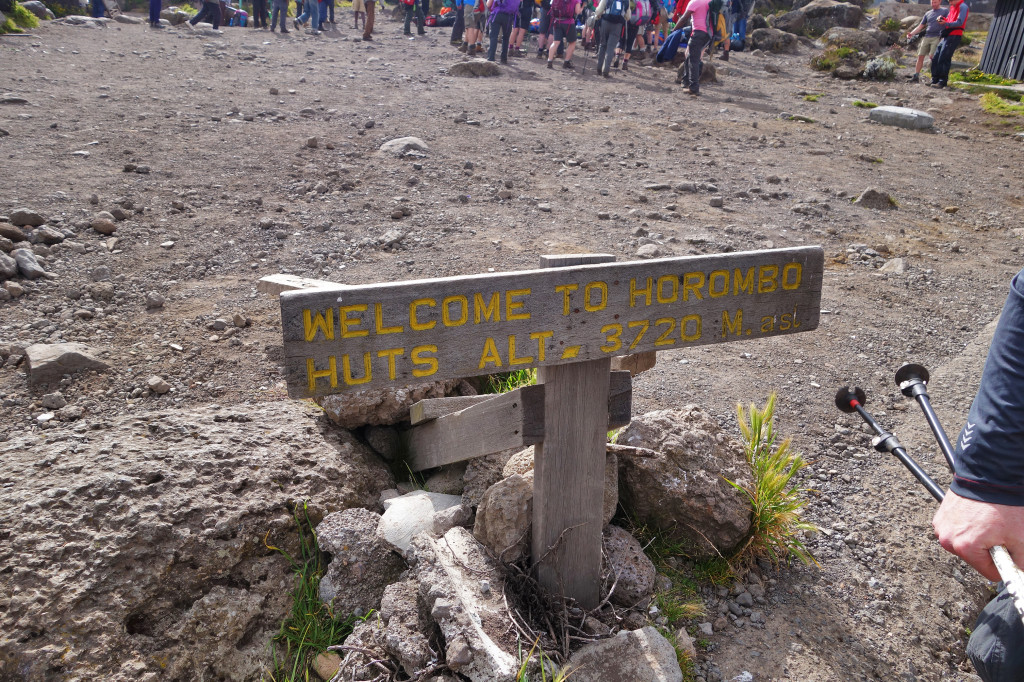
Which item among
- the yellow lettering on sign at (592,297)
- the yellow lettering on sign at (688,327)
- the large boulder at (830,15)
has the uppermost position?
the large boulder at (830,15)

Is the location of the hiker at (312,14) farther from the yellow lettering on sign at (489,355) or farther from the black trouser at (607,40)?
the yellow lettering on sign at (489,355)

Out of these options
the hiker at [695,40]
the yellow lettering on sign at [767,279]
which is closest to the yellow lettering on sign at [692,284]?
the yellow lettering on sign at [767,279]

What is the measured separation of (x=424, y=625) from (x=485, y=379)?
176 centimetres

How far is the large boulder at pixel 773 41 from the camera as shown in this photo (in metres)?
24.1

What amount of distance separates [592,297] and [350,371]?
2.70ft

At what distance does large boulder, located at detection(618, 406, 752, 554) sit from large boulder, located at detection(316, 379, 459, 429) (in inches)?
42.0

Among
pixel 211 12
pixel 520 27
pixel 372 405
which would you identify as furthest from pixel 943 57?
pixel 211 12

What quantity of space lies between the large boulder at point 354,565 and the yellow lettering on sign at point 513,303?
1.18 m

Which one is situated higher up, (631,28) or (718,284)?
(631,28)

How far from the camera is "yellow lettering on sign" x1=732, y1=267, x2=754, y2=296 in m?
2.60

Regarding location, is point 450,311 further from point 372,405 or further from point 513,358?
point 372,405

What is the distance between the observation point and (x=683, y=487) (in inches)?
127

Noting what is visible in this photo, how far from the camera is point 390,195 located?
7.62 m

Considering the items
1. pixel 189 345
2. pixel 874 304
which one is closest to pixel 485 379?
pixel 189 345
